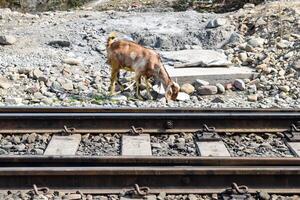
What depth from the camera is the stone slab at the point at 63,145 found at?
281 inches

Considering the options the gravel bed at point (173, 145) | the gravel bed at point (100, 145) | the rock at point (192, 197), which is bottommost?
the gravel bed at point (100, 145)

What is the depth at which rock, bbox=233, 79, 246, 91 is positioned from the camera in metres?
11.0

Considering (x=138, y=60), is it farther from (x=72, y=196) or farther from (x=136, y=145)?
(x=72, y=196)

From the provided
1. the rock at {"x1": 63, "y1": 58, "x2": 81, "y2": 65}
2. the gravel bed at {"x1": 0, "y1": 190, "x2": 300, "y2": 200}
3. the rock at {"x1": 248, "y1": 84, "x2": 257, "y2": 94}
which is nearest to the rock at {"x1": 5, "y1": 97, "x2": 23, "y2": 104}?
the rock at {"x1": 63, "y1": 58, "x2": 81, "y2": 65}

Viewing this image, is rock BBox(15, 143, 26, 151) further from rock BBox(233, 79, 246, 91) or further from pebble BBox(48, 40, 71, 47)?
pebble BBox(48, 40, 71, 47)

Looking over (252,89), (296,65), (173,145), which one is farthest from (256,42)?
(173,145)

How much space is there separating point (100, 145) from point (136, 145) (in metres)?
0.45

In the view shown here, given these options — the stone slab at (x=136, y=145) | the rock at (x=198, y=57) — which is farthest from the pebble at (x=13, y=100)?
the rock at (x=198, y=57)

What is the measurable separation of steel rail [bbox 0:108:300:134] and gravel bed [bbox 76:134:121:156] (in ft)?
0.35

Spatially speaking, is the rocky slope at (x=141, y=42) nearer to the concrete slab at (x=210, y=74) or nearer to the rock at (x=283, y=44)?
the rock at (x=283, y=44)

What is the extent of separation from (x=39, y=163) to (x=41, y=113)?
2.03 meters

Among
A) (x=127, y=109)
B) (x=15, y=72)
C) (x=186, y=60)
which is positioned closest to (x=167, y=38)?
(x=186, y=60)

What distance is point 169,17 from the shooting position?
15328 mm

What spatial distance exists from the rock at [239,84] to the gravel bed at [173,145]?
342cm
